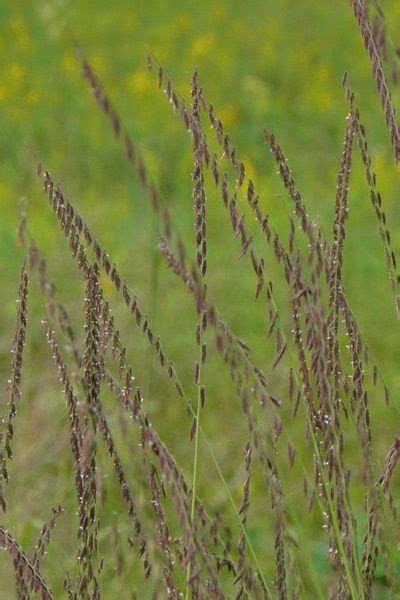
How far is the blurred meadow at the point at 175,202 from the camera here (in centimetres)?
292

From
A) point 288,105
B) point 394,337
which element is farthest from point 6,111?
point 394,337

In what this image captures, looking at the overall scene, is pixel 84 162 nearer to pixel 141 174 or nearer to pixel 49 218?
pixel 49 218

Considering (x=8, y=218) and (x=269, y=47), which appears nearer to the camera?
(x=8, y=218)

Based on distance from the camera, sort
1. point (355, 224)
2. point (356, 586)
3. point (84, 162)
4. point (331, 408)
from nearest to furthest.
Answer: point (331, 408), point (356, 586), point (355, 224), point (84, 162)

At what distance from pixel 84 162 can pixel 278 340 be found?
15.0 feet

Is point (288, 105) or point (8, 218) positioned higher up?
point (288, 105)

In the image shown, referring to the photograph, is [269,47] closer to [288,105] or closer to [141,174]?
[288,105]

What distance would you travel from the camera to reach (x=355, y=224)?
15.7ft

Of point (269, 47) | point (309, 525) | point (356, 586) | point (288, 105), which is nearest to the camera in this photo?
point (356, 586)

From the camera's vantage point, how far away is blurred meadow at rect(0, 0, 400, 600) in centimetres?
292

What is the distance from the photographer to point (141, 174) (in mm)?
1064

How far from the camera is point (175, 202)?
5016mm

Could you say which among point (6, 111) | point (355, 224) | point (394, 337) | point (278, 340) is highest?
point (6, 111)

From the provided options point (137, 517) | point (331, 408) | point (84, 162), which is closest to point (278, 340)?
point (331, 408)
